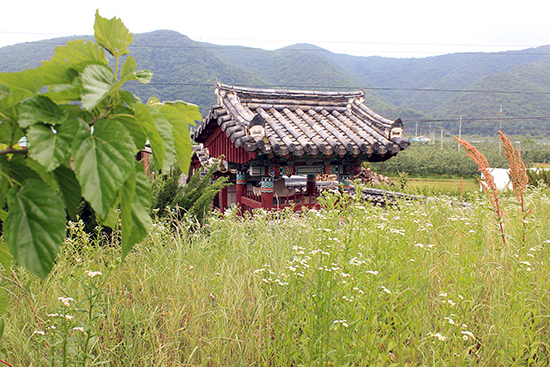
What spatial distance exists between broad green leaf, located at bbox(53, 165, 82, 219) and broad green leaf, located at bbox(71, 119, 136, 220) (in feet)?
0.44

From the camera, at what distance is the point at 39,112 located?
2.10 feet

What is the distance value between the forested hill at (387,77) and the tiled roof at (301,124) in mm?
38843

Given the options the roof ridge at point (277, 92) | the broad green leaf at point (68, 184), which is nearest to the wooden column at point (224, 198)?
the roof ridge at point (277, 92)

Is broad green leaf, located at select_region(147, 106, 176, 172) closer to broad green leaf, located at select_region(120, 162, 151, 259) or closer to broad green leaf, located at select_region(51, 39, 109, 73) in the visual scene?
broad green leaf, located at select_region(120, 162, 151, 259)

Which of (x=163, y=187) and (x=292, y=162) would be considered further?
(x=292, y=162)

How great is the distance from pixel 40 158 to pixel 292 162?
6263 millimetres

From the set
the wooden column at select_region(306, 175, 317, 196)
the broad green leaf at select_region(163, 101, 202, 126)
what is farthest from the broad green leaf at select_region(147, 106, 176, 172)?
the wooden column at select_region(306, 175, 317, 196)

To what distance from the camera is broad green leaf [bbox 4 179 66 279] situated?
0.59 meters

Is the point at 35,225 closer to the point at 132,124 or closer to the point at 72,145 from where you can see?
the point at 72,145

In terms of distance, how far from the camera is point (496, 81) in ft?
278

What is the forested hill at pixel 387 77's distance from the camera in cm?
6950

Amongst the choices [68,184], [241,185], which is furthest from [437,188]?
[68,184]

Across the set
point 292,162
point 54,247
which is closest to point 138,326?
point 54,247

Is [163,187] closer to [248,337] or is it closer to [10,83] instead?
[248,337]
